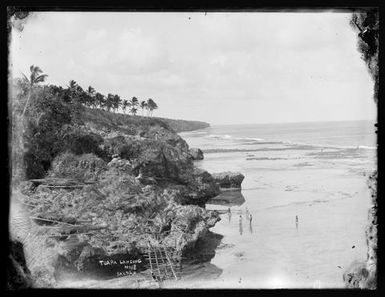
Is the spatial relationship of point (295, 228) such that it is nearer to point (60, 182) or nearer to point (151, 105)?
point (151, 105)

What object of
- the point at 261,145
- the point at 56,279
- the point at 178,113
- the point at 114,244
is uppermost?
the point at 178,113

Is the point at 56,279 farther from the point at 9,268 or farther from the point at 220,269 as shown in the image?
the point at 220,269

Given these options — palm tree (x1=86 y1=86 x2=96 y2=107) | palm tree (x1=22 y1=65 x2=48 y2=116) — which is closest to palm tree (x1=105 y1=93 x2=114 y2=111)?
palm tree (x1=86 y1=86 x2=96 y2=107)

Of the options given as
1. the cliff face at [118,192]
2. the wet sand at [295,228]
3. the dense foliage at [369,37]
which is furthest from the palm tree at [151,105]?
the dense foliage at [369,37]

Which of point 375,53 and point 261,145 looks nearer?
point 375,53

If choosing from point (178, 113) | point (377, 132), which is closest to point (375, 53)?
point (377, 132)

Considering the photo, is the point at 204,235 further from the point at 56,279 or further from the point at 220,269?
the point at 56,279

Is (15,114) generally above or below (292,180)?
above
